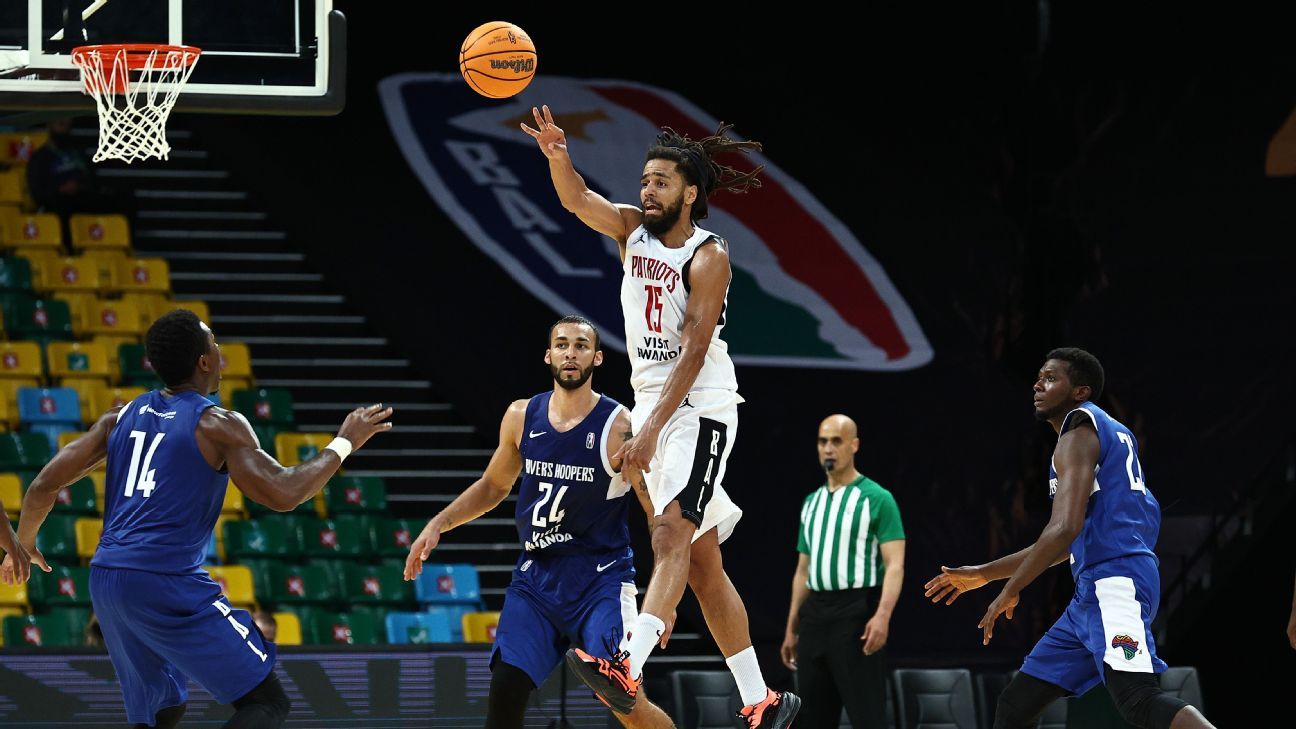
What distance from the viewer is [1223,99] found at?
15.0 m

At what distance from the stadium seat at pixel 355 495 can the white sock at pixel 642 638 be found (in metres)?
7.17

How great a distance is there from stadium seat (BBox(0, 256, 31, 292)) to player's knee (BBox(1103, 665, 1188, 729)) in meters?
9.72

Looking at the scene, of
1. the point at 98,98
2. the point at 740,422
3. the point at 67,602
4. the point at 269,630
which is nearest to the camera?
the point at 98,98

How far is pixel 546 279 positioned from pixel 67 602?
4908 mm

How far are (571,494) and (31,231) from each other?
28.0 feet

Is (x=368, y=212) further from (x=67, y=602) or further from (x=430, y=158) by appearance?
(x=67, y=602)

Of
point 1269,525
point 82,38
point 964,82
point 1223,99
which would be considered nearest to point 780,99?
point 964,82

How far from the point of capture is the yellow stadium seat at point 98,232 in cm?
1417

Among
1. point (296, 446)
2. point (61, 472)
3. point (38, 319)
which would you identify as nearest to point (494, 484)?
point (61, 472)

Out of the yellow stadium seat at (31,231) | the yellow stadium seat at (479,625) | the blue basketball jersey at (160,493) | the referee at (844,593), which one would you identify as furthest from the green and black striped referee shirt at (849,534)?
the yellow stadium seat at (31,231)

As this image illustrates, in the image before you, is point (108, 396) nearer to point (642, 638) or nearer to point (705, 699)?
point (705, 699)

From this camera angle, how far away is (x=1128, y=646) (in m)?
6.54

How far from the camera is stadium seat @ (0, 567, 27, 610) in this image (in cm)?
1111

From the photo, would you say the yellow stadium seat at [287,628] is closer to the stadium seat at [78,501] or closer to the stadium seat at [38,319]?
the stadium seat at [78,501]
